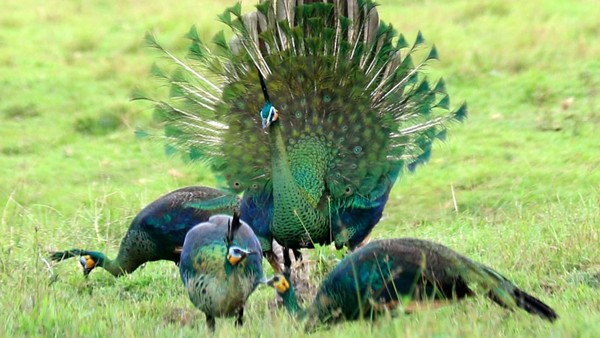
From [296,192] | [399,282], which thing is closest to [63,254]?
[296,192]

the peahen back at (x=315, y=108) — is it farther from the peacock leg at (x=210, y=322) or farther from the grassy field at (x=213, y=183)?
the peacock leg at (x=210, y=322)

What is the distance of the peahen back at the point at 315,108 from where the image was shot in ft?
21.5

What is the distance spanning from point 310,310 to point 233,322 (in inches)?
16.2

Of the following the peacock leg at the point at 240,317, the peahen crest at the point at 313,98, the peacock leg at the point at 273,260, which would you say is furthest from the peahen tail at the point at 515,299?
the peacock leg at the point at 273,260

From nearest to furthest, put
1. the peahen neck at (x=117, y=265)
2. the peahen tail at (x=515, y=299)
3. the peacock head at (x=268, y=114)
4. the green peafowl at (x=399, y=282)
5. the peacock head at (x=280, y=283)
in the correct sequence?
the peahen tail at (x=515, y=299), the green peafowl at (x=399, y=282), the peacock head at (x=280, y=283), the peacock head at (x=268, y=114), the peahen neck at (x=117, y=265)

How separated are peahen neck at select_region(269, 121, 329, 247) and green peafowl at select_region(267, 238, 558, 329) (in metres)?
1.27

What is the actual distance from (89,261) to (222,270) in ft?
6.68

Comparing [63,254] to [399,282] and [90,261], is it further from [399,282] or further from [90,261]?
[399,282]

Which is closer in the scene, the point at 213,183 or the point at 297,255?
the point at 297,255

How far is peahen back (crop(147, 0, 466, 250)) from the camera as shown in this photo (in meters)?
6.55

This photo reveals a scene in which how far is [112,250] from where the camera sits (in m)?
8.12

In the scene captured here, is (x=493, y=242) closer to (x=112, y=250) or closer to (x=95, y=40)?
(x=112, y=250)

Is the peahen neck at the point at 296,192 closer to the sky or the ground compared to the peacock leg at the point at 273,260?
closer to the sky

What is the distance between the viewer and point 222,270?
16.7ft
